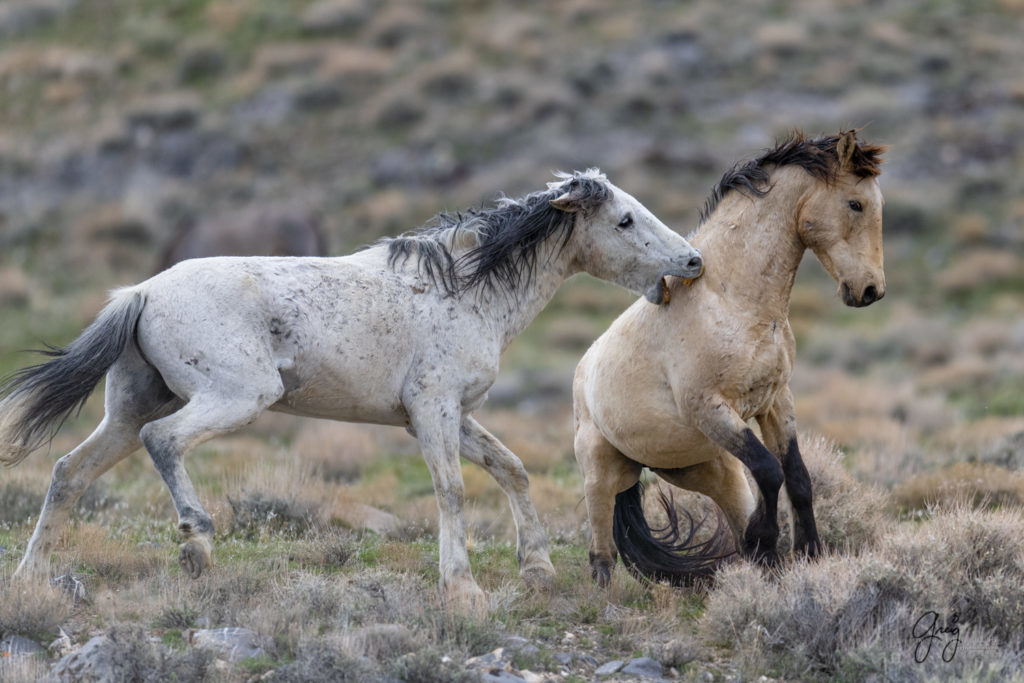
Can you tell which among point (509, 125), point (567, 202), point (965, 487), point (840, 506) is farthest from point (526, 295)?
point (509, 125)

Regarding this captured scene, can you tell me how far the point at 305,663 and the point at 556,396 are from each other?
1204 cm

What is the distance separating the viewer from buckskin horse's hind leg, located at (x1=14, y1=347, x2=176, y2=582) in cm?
573

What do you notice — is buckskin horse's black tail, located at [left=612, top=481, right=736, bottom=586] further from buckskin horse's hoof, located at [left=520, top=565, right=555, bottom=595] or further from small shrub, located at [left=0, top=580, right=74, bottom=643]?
small shrub, located at [left=0, top=580, right=74, bottom=643]

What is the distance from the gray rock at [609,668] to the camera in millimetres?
5223

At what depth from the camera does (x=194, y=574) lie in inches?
206

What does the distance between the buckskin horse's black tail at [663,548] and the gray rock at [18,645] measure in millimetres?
3305

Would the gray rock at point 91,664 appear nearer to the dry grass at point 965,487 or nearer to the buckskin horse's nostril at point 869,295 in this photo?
the buckskin horse's nostril at point 869,295

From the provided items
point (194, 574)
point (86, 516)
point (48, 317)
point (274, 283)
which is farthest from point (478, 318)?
point (48, 317)

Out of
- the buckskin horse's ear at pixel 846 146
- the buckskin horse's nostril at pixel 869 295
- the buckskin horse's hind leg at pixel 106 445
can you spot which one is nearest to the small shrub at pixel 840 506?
the buckskin horse's nostril at pixel 869 295

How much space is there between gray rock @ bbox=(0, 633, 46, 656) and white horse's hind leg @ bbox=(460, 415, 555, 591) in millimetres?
2398

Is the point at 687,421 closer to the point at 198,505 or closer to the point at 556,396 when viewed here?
the point at 198,505

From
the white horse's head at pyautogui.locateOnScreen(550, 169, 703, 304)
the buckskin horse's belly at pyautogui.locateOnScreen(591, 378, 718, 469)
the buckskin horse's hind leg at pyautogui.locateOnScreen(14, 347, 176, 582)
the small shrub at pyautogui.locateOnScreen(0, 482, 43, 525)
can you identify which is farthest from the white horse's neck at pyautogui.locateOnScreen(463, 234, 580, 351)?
the small shrub at pyautogui.locateOnScreen(0, 482, 43, 525)

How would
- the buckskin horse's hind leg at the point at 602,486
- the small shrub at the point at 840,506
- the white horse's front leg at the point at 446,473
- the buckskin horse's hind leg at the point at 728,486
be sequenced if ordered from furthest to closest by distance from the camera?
1. the small shrub at the point at 840,506
2. the buckskin horse's hind leg at the point at 602,486
3. the buckskin horse's hind leg at the point at 728,486
4. the white horse's front leg at the point at 446,473

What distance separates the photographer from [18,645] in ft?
16.9
